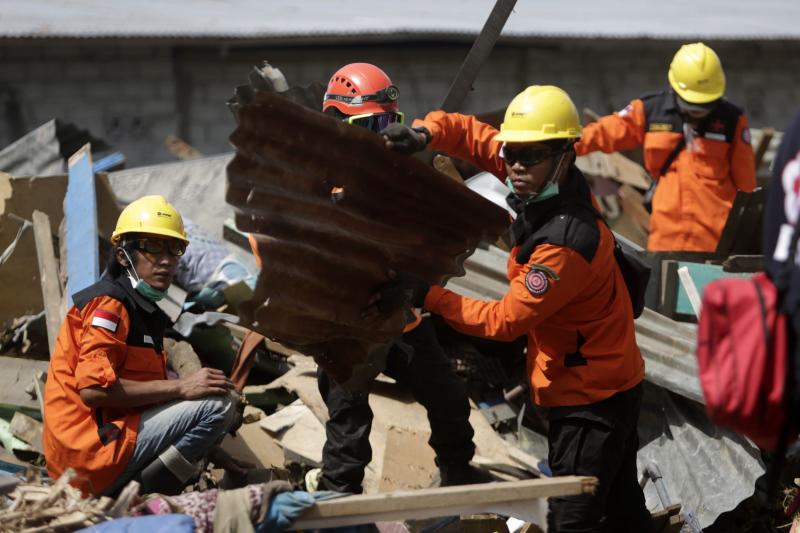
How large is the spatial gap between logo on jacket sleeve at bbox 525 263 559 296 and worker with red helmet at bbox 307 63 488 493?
0.76 metres

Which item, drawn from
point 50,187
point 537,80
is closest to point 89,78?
point 50,187

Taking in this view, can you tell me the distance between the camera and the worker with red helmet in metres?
4.86

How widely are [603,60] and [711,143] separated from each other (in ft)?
15.0

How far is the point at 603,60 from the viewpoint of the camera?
37.0ft

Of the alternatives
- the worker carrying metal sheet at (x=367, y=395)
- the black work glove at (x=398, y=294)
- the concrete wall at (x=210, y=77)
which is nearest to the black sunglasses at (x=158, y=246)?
the worker carrying metal sheet at (x=367, y=395)

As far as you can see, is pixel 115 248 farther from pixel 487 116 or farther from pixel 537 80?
pixel 537 80

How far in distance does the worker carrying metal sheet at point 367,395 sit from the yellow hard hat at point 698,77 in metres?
2.52

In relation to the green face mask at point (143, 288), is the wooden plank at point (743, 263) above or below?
below

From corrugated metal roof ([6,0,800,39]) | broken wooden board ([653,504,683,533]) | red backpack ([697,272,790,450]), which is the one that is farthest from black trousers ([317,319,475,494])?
corrugated metal roof ([6,0,800,39])

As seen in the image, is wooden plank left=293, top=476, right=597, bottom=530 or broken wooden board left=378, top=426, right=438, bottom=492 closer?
wooden plank left=293, top=476, right=597, bottom=530

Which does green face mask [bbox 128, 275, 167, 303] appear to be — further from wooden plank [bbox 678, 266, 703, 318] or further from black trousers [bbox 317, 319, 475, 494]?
wooden plank [bbox 678, 266, 703, 318]

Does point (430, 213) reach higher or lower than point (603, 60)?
higher

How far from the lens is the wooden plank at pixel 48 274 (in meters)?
6.03

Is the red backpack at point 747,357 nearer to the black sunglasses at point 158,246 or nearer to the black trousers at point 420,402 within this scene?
the black trousers at point 420,402
